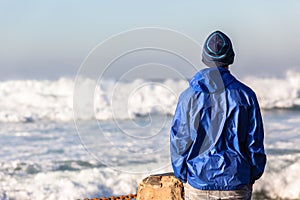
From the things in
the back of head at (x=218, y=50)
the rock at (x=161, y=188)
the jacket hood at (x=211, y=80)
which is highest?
the back of head at (x=218, y=50)

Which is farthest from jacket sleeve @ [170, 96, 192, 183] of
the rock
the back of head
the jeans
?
the rock

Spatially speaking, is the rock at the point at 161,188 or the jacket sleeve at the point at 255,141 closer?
the jacket sleeve at the point at 255,141

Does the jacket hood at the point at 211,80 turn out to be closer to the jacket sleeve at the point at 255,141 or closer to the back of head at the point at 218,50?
the back of head at the point at 218,50

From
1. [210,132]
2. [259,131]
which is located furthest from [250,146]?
[210,132]

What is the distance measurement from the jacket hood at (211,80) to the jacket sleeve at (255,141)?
0.70 ft

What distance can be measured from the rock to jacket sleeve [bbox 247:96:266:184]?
1.51 m

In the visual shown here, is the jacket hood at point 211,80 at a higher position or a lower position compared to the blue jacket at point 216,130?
higher

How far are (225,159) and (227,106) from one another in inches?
12.5

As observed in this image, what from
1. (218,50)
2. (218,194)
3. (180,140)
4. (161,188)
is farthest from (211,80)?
(161,188)

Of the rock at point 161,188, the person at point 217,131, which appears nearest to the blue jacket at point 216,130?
the person at point 217,131

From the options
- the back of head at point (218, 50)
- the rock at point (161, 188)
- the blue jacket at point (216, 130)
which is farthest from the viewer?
the rock at point (161, 188)

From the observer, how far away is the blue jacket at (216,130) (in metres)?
2.88

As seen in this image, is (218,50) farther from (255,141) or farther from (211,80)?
(255,141)

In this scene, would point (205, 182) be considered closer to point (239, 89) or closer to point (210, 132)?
point (210, 132)
